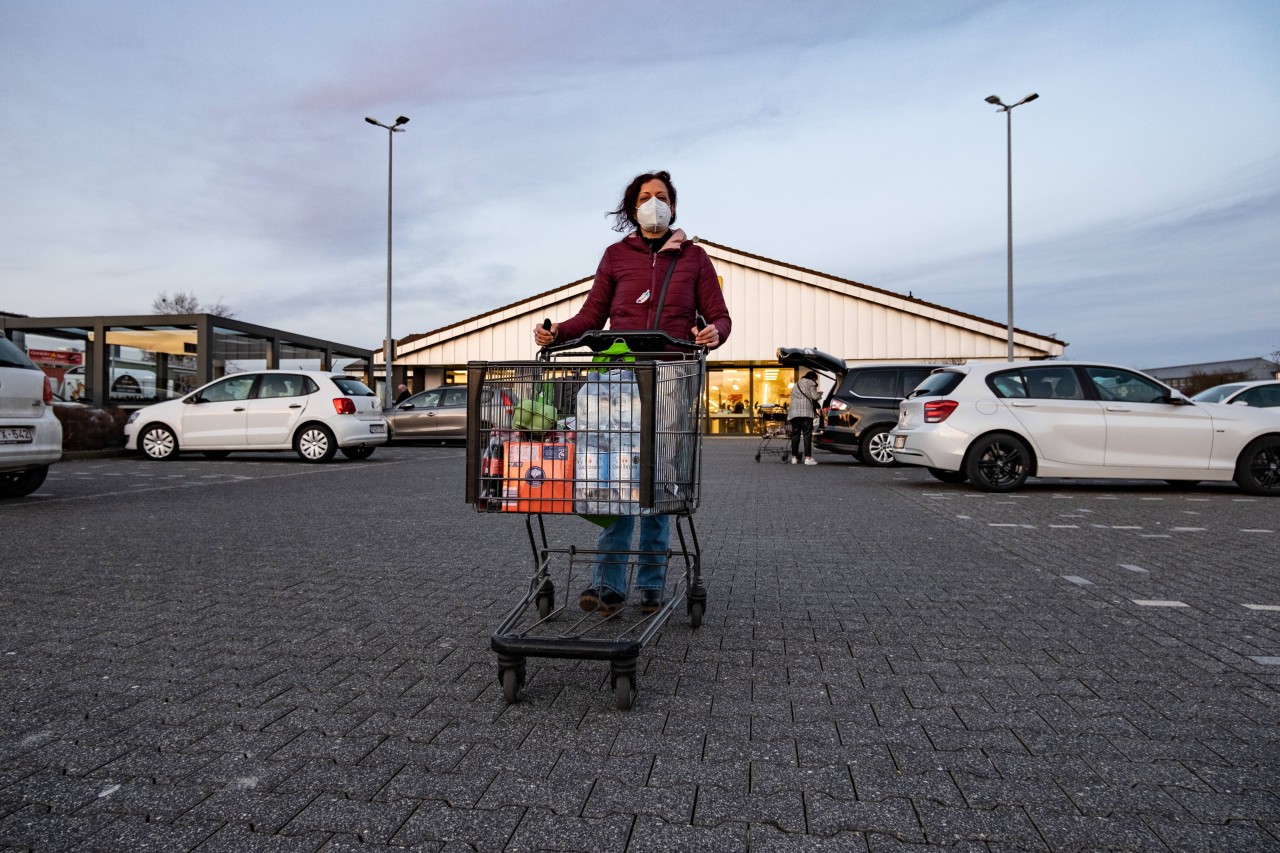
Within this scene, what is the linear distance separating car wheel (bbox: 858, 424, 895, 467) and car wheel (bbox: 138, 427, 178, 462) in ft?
40.6

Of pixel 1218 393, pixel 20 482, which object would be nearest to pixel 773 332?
pixel 1218 393

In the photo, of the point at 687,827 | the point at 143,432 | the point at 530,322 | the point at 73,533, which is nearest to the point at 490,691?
the point at 687,827

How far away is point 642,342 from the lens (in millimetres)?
4113

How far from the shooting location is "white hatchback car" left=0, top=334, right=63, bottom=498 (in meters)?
8.77

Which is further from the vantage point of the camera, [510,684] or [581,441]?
[581,441]

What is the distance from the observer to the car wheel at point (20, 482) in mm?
9727

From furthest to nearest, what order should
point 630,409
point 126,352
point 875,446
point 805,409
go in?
1. point 126,352
2. point 805,409
3. point 875,446
4. point 630,409

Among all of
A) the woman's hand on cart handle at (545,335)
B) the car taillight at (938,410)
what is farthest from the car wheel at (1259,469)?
the woman's hand on cart handle at (545,335)

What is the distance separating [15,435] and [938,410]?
9965mm

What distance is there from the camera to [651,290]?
439 cm

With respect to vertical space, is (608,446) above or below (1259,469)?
above

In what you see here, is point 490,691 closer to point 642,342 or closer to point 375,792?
point 375,792

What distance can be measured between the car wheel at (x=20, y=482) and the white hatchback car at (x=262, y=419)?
20.8 feet

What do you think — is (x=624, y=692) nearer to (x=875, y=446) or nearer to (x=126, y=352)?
(x=875, y=446)
